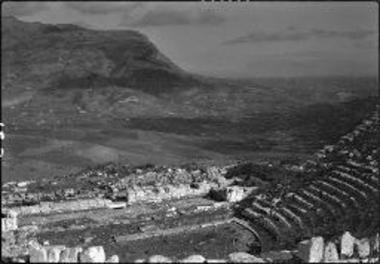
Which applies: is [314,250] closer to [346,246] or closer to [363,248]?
[346,246]

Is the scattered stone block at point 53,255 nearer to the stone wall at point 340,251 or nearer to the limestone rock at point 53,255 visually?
the limestone rock at point 53,255

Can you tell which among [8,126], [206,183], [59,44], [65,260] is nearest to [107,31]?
[59,44]

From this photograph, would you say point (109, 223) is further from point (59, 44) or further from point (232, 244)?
point (59, 44)

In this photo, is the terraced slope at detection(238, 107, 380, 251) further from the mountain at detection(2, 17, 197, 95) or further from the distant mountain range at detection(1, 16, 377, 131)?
the mountain at detection(2, 17, 197, 95)

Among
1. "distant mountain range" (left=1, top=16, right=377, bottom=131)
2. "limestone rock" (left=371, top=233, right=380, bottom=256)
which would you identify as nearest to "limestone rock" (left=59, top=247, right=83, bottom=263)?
"limestone rock" (left=371, top=233, right=380, bottom=256)

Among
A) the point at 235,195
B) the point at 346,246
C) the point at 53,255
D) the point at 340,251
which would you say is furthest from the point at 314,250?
the point at 235,195

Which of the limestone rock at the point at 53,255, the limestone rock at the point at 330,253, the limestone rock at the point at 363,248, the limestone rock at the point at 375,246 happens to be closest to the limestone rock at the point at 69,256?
the limestone rock at the point at 53,255
